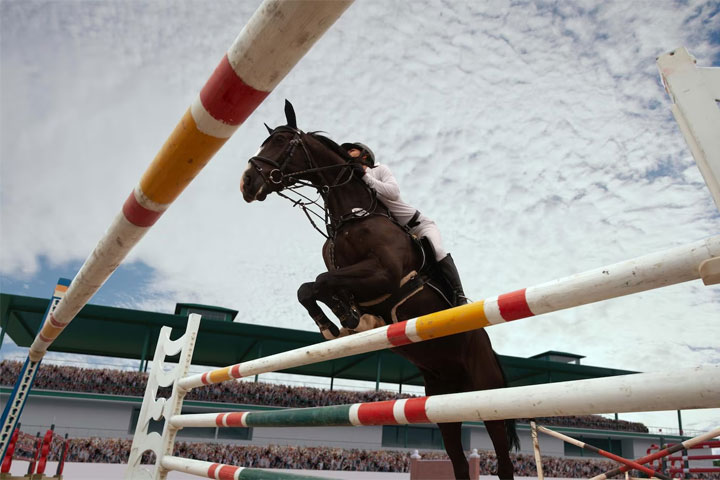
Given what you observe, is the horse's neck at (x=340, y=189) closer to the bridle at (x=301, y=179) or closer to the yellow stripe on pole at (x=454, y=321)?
the bridle at (x=301, y=179)

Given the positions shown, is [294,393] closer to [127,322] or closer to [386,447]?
[386,447]

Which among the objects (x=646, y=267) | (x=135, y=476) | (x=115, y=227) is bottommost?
(x=135, y=476)

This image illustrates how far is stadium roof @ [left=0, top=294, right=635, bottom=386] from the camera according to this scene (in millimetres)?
20097

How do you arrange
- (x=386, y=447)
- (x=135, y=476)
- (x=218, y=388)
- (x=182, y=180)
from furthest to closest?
(x=386, y=447), (x=218, y=388), (x=135, y=476), (x=182, y=180)

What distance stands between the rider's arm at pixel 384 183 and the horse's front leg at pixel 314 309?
0.84 meters

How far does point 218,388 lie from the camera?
2162cm

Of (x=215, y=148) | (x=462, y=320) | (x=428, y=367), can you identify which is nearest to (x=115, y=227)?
(x=215, y=148)

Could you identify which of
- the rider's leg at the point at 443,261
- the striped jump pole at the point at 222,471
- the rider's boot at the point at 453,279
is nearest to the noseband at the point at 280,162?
the rider's leg at the point at 443,261

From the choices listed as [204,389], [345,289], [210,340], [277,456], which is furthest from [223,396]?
[345,289]

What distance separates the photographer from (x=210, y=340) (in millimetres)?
22922

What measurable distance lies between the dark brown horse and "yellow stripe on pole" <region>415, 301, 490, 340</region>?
1171 mm

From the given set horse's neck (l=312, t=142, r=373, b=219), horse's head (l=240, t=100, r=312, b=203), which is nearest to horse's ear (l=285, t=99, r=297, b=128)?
horse's head (l=240, t=100, r=312, b=203)

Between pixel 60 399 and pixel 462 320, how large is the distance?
74.7ft

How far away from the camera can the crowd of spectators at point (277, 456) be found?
1641 cm
